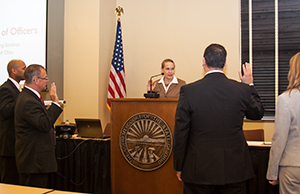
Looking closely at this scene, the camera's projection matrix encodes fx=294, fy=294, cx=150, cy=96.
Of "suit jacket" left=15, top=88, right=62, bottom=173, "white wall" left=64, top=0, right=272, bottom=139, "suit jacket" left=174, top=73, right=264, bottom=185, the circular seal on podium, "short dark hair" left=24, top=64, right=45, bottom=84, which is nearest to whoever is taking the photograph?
"suit jacket" left=174, top=73, right=264, bottom=185

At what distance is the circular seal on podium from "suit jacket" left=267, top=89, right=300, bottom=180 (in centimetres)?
109

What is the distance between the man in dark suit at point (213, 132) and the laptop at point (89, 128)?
72.1 inches

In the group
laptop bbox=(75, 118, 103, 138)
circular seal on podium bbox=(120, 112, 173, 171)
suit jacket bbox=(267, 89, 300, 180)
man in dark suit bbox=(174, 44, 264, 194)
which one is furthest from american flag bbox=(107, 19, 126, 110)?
suit jacket bbox=(267, 89, 300, 180)

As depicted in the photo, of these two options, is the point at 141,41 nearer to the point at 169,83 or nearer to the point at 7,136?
the point at 169,83

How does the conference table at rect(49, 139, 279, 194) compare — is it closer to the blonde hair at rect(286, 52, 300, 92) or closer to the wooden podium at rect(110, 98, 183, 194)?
the wooden podium at rect(110, 98, 183, 194)

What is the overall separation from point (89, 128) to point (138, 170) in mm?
1040

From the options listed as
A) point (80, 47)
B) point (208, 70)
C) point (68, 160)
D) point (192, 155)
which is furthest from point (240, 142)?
point (80, 47)

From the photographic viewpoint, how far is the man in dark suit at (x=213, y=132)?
6.45ft

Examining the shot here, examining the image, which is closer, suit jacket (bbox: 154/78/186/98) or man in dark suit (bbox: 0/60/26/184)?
man in dark suit (bbox: 0/60/26/184)

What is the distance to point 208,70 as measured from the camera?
207 centimetres

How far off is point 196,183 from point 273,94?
3.79 m

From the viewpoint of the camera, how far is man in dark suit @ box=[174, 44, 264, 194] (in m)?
1.97

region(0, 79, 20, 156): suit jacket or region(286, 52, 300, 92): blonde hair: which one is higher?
region(286, 52, 300, 92): blonde hair

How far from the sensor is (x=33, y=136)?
266 cm
